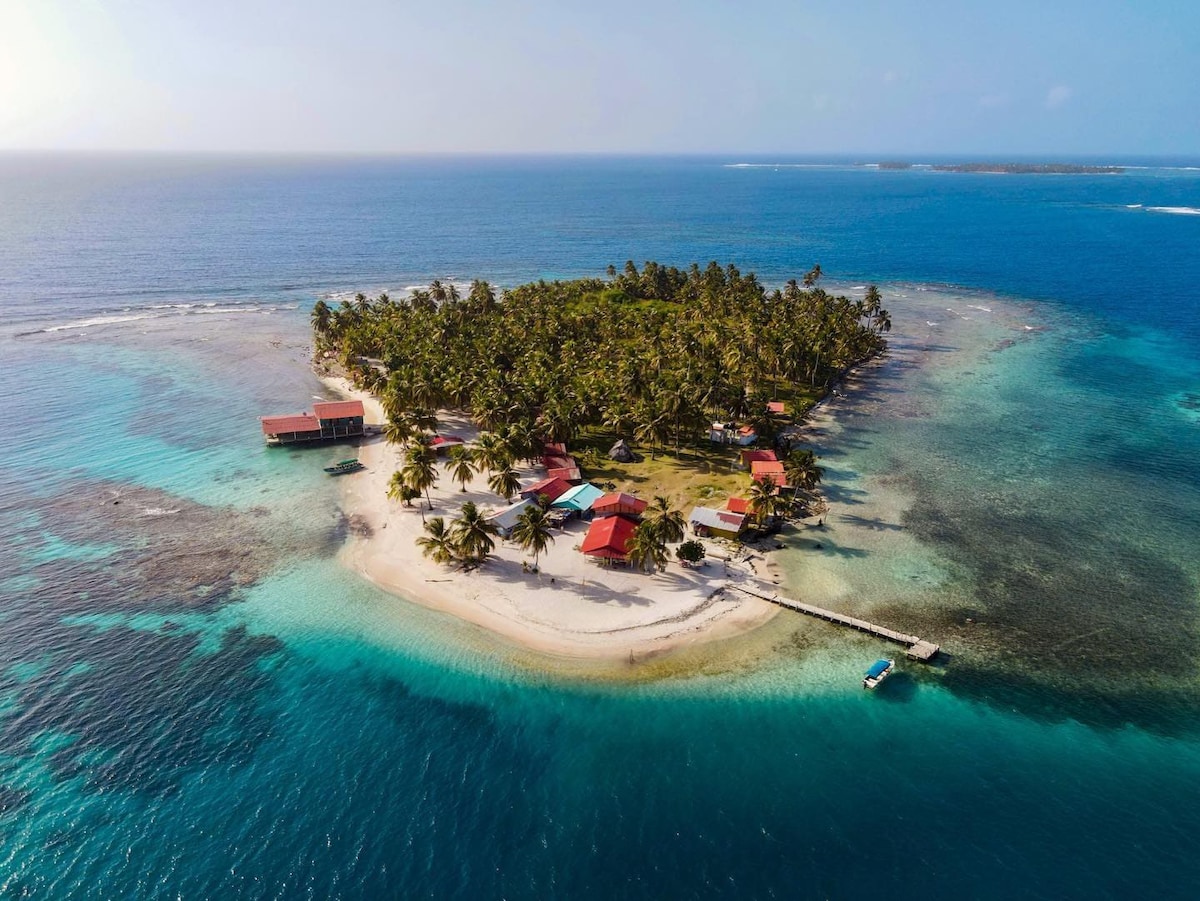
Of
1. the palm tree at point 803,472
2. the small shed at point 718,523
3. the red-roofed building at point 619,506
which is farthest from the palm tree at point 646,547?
the palm tree at point 803,472

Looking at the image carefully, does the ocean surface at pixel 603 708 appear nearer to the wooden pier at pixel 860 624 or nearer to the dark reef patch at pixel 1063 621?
the dark reef patch at pixel 1063 621

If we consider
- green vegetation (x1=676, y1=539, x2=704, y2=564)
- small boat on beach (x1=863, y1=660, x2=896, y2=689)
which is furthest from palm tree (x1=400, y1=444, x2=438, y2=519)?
small boat on beach (x1=863, y1=660, x2=896, y2=689)

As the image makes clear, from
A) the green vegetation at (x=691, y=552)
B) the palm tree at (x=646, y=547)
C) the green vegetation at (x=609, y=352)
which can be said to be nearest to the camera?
the palm tree at (x=646, y=547)

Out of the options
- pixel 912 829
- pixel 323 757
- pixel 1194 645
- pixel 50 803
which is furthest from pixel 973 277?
pixel 50 803

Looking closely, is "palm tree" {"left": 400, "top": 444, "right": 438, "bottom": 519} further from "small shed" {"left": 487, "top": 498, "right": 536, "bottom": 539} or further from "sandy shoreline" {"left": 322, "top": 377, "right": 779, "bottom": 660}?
"small shed" {"left": 487, "top": 498, "right": 536, "bottom": 539}

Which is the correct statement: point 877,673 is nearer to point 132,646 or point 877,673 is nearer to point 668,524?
point 668,524
